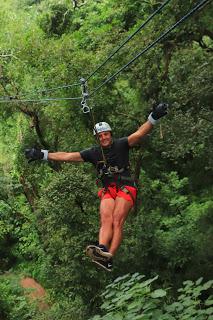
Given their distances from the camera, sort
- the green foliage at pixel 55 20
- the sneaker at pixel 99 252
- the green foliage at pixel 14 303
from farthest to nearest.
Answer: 1. the green foliage at pixel 55 20
2. the green foliage at pixel 14 303
3. the sneaker at pixel 99 252

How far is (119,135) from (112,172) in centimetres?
645

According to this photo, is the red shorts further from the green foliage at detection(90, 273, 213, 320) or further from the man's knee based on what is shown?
the green foliage at detection(90, 273, 213, 320)

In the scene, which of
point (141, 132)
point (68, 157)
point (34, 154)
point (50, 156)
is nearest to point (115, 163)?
point (141, 132)

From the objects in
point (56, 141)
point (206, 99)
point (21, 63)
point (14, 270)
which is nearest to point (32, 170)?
point (56, 141)

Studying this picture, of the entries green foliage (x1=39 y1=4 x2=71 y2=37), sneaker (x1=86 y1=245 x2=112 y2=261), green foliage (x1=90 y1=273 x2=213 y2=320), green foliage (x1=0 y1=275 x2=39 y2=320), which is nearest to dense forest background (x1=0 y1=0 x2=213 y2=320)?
green foliage (x1=0 y1=275 x2=39 y2=320)

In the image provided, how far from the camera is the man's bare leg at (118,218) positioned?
15.9 feet

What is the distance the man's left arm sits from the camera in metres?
4.79

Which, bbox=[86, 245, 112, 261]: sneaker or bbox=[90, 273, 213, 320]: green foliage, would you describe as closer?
bbox=[90, 273, 213, 320]: green foliage

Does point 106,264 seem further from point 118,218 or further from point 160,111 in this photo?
point 160,111

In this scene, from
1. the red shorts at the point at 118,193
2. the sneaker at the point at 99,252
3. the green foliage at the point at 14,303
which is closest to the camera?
the sneaker at the point at 99,252

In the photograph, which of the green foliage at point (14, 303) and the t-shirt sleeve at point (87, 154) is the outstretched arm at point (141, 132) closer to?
the t-shirt sleeve at point (87, 154)

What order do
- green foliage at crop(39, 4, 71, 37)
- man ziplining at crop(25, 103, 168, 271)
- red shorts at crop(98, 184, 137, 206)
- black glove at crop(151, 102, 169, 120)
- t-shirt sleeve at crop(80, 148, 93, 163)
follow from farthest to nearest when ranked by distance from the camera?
green foliage at crop(39, 4, 71, 37) < t-shirt sleeve at crop(80, 148, 93, 163) < red shorts at crop(98, 184, 137, 206) < man ziplining at crop(25, 103, 168, 271) < black glove at crop(151, 102, 169, 120)

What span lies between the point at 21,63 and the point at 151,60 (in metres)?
3.80

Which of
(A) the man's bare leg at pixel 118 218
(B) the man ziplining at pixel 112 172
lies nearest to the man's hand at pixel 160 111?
(B) the man ziplining at pixel 112 172
